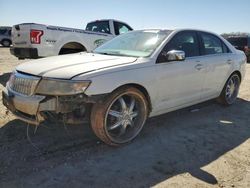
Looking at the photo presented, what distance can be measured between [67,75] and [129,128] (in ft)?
4.22

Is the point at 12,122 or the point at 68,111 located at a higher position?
the point at 68,111

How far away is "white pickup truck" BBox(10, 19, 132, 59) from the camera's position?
30.7 ft

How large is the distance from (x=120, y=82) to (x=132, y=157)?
0.97 metres

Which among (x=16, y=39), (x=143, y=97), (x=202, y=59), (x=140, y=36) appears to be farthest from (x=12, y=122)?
(x=16, y=39)

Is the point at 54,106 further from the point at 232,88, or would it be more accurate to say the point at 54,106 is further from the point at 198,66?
the point at 232,88

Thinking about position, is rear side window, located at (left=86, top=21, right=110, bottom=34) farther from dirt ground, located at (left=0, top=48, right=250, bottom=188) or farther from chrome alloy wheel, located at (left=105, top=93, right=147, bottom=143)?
chrome alloy wheel, located at (left=105, top=93, right=147, bottom=143)

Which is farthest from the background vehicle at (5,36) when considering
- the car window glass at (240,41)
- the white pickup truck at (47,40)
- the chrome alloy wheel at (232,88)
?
the chrome alloy wheel at (232,88)

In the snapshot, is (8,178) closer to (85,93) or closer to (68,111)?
(68,111)

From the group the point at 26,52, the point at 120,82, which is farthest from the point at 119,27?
the point at 120,82

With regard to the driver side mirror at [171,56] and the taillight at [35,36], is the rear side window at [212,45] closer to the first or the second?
the driver side mirror at [171,56]

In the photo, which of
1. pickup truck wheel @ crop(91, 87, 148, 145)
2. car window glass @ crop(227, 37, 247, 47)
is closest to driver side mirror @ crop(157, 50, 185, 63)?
pickup truck wheel @ crop(91, 87, 148, 145)

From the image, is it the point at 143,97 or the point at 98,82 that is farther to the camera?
the point at 143,97

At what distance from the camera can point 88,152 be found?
408 centimetres

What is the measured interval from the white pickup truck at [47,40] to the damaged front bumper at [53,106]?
220 inches
